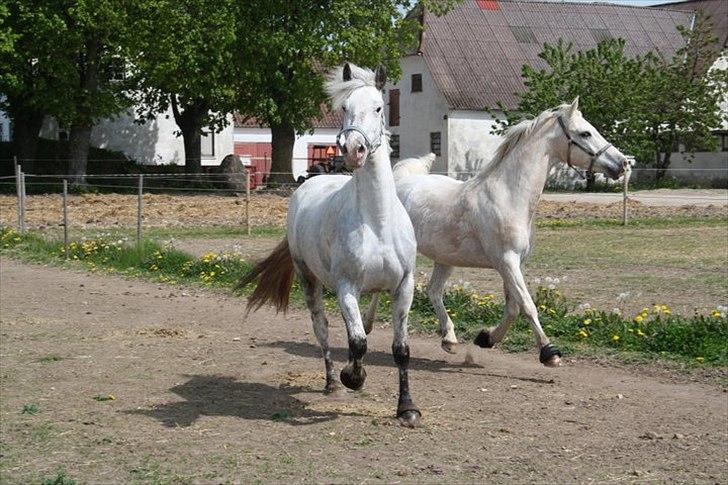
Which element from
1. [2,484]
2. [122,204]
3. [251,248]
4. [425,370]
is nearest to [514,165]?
[425,370]

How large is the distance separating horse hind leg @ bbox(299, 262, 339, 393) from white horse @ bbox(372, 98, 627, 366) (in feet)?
5.48

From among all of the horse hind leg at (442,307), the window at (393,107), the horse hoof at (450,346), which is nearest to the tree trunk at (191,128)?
the window at (393,107)

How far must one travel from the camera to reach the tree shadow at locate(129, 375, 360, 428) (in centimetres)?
793

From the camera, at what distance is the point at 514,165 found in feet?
33.1

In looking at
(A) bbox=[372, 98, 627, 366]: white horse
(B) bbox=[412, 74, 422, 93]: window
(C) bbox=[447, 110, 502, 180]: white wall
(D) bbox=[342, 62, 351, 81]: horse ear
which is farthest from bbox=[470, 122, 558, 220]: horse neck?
(B) bbox=[412, 74, 422, 93]: window

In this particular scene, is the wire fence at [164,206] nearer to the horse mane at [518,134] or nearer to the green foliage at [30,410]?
the horse mane at [518,134]

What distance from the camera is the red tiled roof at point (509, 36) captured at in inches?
1986

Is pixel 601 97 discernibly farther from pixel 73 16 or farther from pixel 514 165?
pixel 514 165

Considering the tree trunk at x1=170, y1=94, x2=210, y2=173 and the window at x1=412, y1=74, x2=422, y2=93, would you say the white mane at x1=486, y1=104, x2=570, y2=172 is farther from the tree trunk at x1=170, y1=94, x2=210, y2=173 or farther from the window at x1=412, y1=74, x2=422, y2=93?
the window at x1=412, y1=74, x2=422, y2=93

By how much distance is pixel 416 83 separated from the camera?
52.2 metres

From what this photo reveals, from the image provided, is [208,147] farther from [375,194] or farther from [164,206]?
[375,194]

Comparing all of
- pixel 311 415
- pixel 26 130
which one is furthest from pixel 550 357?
pixel 26 130

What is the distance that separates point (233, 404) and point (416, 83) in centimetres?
4465

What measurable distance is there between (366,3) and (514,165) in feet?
102
